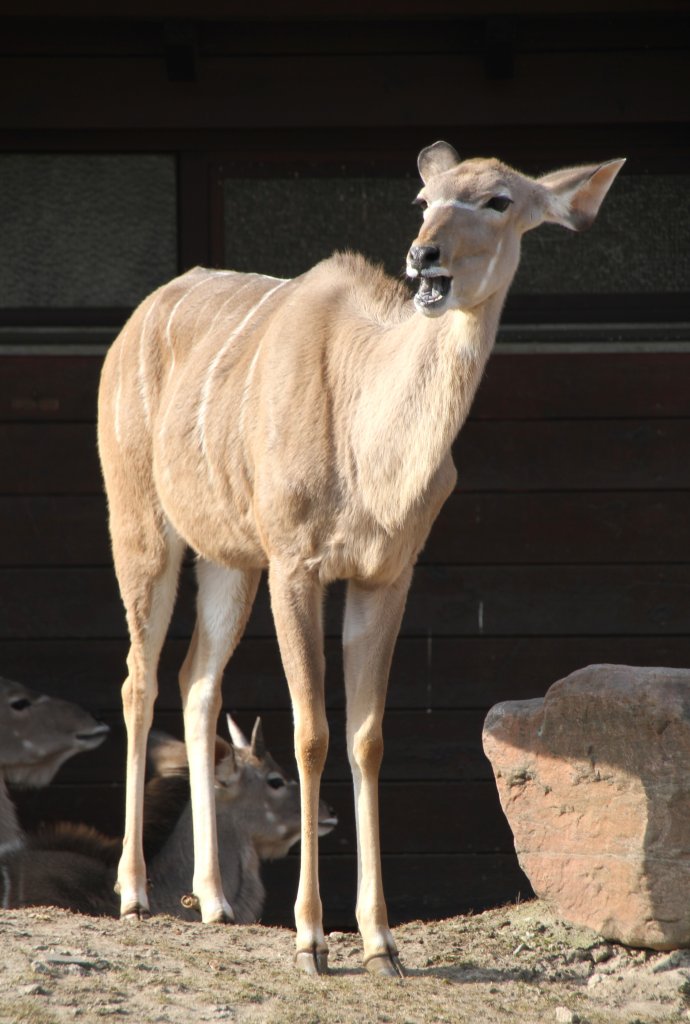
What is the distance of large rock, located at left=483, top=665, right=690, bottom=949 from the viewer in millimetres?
4172

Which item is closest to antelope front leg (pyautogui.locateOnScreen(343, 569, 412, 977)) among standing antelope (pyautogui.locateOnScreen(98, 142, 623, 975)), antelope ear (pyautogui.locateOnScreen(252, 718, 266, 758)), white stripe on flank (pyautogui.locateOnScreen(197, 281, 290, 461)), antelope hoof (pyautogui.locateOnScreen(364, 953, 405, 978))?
standing antelope (pyautogui.locateOnScreen(98, 142, 623, 975))

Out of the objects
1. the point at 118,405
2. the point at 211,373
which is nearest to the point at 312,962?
the point at 211,373

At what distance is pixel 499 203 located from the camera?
12.4 feet

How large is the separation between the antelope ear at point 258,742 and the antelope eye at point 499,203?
272 cm

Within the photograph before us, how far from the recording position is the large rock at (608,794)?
4.17 metres

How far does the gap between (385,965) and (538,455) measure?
2.69 metres

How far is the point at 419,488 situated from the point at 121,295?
9.52 ft

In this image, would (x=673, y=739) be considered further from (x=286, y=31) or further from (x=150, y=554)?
(x=286, y=31)

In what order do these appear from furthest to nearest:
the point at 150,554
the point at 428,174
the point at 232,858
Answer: the point at 232,858 < the point at 150,554 < the point at 428,174

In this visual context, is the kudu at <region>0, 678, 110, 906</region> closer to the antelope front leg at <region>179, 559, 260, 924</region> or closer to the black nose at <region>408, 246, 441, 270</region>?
the antelope front leg at <region>179, 559, 260, 924</region>

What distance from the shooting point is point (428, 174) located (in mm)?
4070

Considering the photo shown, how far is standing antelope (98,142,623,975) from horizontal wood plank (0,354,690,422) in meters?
1.01

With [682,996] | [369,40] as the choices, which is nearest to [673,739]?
[682,996]

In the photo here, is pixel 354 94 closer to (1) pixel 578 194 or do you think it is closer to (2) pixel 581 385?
(2) pixel 581 385
